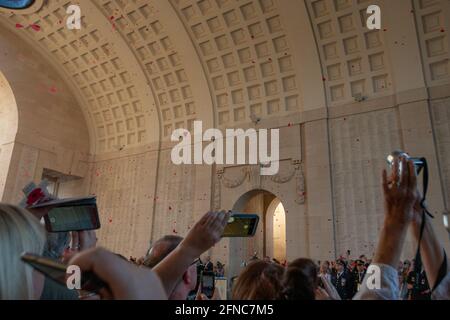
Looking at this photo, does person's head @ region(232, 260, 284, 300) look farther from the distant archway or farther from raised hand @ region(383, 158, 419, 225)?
the distant archway

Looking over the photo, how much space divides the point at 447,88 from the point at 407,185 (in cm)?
1245

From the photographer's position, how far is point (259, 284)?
1.87 metres

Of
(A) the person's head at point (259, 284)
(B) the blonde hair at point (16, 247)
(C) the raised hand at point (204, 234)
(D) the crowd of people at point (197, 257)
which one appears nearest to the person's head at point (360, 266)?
(D) the crowd of people at point (197, 257)

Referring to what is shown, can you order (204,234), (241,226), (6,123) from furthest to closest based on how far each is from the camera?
(6,123), (241,226), (204,234)

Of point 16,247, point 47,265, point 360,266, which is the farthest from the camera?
point 360,266

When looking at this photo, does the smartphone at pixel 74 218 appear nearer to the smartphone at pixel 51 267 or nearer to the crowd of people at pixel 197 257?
the crowd of people at pixel 197 257

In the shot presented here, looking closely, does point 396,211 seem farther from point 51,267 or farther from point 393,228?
point 51,267

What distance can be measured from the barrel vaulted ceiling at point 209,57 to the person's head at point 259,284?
12.8 meters

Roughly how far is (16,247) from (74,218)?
130 cm

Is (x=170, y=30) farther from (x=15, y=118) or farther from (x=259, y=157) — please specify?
(x=15, y=118)

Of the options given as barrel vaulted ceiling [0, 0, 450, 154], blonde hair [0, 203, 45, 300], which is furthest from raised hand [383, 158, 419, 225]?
barrel vaulted ceiling [0, 0, 450, 154]

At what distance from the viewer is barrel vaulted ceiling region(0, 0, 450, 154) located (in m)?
13.1

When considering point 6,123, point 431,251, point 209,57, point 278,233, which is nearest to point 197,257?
point 431,251

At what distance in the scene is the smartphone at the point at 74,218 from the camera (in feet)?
7.57
